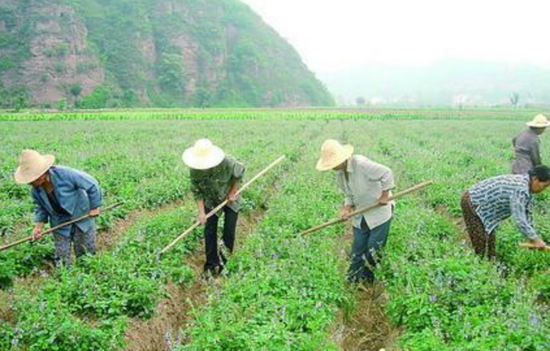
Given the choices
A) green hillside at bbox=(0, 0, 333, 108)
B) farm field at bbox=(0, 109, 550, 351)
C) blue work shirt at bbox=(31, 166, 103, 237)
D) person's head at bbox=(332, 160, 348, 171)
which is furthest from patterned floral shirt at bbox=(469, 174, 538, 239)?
green hillside at bbox=(0, 0, 333, 108)

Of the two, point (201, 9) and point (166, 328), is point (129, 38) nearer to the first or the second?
point (201, 9)

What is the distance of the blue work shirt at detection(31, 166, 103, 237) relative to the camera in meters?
5.68

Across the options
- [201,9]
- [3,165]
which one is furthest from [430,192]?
[201,9]

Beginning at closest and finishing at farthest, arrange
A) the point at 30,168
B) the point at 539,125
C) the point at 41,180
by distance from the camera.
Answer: the point at 30,168 → the point at 41,180 → the point at 539,125

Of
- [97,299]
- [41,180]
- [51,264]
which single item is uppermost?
[41,180]

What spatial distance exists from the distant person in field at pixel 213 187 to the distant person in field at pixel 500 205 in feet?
10.3

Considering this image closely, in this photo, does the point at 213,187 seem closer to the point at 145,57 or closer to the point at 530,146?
the point at 530,146

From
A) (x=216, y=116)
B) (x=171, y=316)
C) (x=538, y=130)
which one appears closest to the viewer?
(x=171, y=316)

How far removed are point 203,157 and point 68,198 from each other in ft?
5.64

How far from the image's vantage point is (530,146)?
836 cm

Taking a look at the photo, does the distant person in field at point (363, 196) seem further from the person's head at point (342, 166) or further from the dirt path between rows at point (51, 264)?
the dirt path between rows at point (51, 264)

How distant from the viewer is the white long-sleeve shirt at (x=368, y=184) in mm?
5660

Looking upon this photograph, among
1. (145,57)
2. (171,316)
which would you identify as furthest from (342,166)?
(145,57)

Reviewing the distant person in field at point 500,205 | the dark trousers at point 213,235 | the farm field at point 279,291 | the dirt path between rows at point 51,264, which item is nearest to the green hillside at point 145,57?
the dirt path between rows at point 51,264
